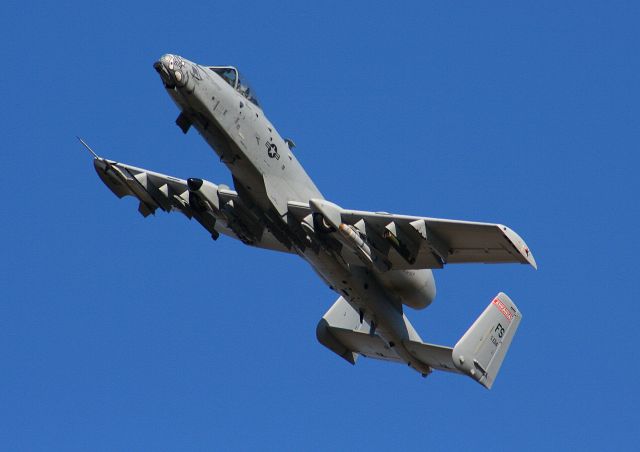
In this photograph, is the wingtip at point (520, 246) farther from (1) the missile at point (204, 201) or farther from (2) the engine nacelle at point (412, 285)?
(1) the missile at point (204, 201)

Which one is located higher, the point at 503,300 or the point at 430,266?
the point at 503,300

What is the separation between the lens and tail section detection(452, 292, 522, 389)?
33.9 metres

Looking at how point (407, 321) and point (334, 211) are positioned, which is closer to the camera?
point (334, 211)

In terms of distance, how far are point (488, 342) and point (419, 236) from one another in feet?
21.1

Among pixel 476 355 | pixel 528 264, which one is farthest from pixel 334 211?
pixel 476 355

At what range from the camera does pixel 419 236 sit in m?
29.8

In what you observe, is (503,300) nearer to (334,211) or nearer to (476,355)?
(476,355)

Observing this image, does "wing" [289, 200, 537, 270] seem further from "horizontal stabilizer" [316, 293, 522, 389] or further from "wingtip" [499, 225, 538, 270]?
"horizontal stabilizer" [316, 293, 522, 389]

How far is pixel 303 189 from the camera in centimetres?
3177

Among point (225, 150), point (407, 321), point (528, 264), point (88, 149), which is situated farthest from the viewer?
point (407, 321)

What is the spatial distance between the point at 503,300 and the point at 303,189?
26.9 feet

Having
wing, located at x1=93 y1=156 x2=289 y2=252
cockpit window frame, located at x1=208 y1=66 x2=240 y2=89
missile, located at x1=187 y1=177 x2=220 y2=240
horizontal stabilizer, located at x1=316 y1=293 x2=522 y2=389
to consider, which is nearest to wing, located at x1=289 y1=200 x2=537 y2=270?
wing, located at x1=93 y1=156 x2=289 y2=252

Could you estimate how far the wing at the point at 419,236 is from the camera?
95.8 ft

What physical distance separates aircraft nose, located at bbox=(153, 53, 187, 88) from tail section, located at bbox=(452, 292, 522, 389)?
11477 millimetres
